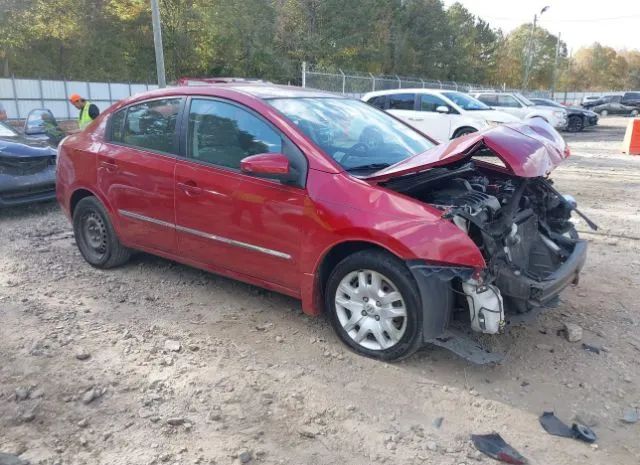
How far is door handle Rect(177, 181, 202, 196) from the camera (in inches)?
163

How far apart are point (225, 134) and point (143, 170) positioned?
0.85 meters

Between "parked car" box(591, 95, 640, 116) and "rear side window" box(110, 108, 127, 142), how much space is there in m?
40.3

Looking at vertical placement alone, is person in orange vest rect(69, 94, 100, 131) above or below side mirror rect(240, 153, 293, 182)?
above

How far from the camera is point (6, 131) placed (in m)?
8.30

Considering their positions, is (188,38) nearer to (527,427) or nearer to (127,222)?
(127,222)

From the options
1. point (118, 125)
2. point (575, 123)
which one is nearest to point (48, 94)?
point (118, 125)

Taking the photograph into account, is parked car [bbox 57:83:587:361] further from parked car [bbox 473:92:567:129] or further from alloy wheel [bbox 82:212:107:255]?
parked car [bbox 473:92:567:129]

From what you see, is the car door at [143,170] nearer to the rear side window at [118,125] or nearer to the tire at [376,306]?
the rear side window at [118,125]

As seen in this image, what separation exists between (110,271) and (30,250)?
127cm

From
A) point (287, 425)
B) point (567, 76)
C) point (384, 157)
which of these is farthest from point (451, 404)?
point (567, 76)

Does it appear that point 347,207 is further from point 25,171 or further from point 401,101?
point 401,101

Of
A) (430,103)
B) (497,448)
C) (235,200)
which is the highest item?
(430,103)

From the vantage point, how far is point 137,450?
108 inches

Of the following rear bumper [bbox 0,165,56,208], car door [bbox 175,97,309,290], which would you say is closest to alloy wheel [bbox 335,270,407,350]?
car door [bbox 175,97,309,290]
